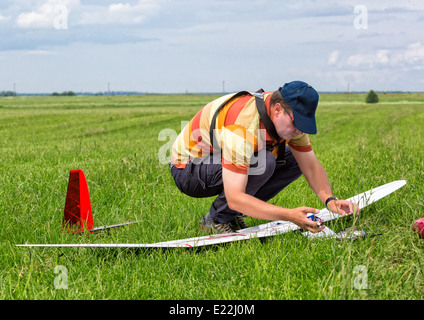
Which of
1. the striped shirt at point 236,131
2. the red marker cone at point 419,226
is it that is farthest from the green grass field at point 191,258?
the striped shirt at point 236,131

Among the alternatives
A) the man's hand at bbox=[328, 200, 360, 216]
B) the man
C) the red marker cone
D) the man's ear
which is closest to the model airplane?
the man's hand at bbox=[328, 200, 360, 216]

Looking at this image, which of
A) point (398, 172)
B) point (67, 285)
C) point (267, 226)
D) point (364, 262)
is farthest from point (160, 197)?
point (398, 172)

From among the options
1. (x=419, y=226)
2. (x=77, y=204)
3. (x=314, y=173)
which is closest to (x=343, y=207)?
(x=314, y=173)

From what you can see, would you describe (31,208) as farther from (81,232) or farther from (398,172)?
(398,172)

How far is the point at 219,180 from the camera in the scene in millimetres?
3840

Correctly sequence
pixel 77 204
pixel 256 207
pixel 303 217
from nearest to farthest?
pixel 303 217
pixel 256 207
pixel 77 204

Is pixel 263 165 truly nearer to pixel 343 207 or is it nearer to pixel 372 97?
pixel 343 207

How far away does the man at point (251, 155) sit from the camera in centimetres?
308

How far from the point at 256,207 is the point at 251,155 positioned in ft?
1.32

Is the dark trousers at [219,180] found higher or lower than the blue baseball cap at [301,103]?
lower

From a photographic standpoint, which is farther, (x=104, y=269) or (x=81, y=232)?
(x=81, y=232)

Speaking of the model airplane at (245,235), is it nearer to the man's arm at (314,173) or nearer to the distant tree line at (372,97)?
the man's arm at (314,173)
